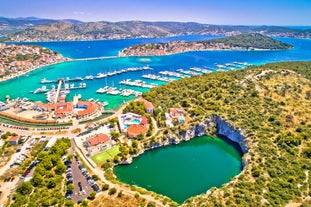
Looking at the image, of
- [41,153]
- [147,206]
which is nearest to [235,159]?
[147,206]

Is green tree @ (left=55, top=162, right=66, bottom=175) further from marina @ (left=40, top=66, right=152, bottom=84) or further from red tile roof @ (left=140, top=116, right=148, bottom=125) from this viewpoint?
marina @ (left=40, top=66, right=152, bottom=84)

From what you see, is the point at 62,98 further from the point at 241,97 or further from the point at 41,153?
the point at 241,97

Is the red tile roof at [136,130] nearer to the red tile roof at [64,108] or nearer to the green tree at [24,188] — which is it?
the red tile roof at [64,108]

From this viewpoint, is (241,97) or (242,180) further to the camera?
(241,97)

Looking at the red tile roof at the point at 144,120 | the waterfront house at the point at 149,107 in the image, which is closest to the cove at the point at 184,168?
the red tile roof at the point at 144,120

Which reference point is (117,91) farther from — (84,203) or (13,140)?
(84,203)

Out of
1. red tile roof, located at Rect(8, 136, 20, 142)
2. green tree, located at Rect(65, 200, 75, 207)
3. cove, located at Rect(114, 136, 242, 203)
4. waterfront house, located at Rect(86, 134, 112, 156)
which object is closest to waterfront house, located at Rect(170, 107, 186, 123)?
cove, located at Rect(114, 136, 242, 203)

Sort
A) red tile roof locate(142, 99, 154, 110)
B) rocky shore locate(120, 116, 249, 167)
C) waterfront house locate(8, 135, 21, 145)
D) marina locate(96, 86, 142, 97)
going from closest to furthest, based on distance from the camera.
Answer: waterfront house locate(8, 135, 21, 145)
rocky shore locate(120, 116, 249, 167)
red tile roof locate(142, 99, 154, 110)
marina locate(96, 86, 142, 97)
